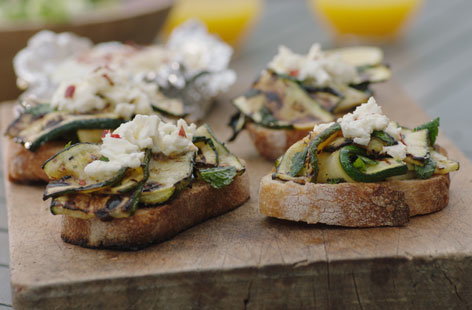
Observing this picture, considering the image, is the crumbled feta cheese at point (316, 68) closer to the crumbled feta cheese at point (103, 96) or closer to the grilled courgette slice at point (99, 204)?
the crumbled feta cheese at point (103, 96)

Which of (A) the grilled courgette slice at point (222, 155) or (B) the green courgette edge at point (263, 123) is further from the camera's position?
(B) the green courgette edge at point (263, 123)

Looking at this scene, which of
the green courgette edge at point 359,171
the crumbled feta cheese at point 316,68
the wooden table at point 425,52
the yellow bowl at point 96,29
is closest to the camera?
the green courgette edge at point 359,171

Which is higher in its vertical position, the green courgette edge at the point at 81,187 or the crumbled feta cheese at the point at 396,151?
the crumbled feta cheese at the point at 396,151

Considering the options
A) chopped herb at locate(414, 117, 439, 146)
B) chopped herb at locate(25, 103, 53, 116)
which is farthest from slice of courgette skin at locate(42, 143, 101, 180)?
chopped herb at locate(414, 117, 439, 146)

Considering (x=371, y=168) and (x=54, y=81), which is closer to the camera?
(x=371, y=168)

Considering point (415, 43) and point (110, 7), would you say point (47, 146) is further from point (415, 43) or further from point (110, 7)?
point (415, 43)

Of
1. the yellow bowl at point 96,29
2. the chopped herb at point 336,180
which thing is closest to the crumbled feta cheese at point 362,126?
the chopped herb at point 336,180

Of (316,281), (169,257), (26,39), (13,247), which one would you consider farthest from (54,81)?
(316,281)
